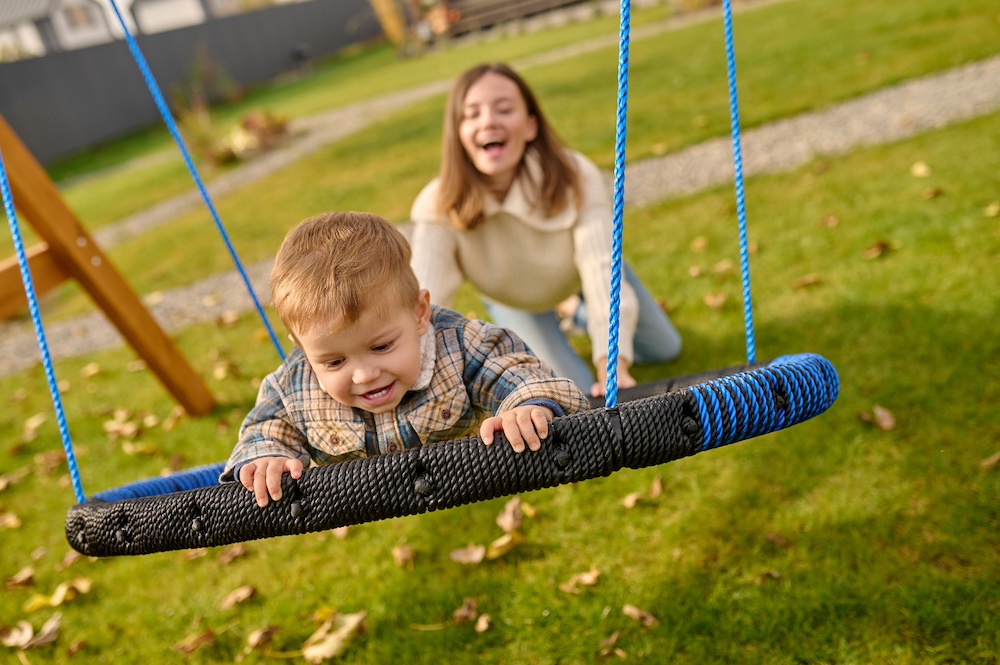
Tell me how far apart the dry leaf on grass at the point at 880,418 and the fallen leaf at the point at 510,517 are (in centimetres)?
129

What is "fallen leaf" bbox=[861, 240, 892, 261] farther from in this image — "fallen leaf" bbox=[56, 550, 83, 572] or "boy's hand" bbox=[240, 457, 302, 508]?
"fallen leaf" bbox=[56, 550, 83, 572]

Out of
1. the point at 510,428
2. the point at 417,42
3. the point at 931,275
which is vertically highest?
the point at 417,42

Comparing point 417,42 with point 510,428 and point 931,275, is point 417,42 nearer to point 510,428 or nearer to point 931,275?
point 931,275

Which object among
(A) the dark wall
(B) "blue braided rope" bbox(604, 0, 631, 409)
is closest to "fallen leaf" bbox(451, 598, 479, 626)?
(B) "blue braided rope" bbox(604, 0, 631, 409)

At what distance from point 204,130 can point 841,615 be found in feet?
37.2

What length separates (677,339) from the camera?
3744 millimetres

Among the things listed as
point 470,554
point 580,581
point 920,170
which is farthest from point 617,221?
point 920,170

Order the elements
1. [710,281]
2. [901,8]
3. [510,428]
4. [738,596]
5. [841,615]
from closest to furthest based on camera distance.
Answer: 1. [510,428]
2. [841,615]
3. [738,596]
4. [710,281]
5. [901,8]

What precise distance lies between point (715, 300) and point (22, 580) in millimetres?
3332

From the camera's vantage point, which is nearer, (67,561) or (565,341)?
(67,561)

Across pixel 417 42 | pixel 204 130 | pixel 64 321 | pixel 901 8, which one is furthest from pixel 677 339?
pixel 417 42

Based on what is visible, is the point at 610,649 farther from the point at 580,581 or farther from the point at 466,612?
the point at 466,612

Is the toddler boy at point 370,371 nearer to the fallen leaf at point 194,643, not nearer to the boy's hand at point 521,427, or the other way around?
the boy's hand at point 521,427

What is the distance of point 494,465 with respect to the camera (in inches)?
57.6
